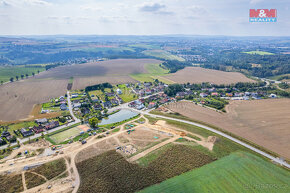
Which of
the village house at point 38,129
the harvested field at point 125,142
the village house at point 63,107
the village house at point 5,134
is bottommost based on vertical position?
the harvested field at point 125,142

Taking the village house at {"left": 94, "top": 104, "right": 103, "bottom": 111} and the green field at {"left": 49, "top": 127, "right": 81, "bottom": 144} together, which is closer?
the green field at {"left": 49, "top": 127, "right": 81, "bottom": 144}

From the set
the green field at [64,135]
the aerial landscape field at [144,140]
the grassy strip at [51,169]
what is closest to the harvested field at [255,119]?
the aerial landscape field at [144,140]

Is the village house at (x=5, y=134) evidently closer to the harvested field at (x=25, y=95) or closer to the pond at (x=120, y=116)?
the harvested field at (x=25, y=95)

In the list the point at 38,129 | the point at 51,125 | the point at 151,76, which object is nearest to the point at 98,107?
the point at 51,125

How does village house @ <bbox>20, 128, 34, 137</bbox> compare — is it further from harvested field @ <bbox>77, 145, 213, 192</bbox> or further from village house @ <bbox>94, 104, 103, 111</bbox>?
village house @ <bbox>94, 104, 103, 111</bbox>

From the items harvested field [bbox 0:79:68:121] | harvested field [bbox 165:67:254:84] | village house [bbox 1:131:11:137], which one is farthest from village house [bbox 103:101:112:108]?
harvested field [bbox 165:67:254:84]

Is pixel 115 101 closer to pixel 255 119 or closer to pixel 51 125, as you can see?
pixel 51 125

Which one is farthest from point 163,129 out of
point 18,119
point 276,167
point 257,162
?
point 18,119
